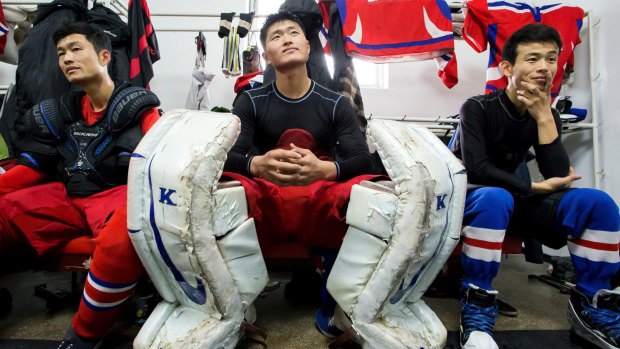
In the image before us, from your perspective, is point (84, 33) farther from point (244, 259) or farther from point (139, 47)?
point (244, 259)

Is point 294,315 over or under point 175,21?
under

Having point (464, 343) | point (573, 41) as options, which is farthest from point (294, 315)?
point (573, 41)

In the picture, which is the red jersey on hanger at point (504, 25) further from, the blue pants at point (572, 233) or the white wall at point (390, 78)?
the blue pants at point (572, 233)

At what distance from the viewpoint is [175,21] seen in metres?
2.12

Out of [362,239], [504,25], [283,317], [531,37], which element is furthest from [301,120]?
[504,25]

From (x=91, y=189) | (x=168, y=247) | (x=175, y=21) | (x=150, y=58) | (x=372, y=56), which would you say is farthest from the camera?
(x=175, y=21)

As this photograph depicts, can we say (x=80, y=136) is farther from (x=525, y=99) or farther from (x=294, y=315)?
(x=525, y=99)

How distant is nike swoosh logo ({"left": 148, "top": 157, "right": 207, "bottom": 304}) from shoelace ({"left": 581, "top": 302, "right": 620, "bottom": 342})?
869 mm

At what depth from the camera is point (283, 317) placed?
3.12ft

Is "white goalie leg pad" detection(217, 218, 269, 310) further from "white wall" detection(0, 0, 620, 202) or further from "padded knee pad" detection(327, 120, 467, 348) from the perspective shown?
"white wall" detection(0, 0, 620, 202)

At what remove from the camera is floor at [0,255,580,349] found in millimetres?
820

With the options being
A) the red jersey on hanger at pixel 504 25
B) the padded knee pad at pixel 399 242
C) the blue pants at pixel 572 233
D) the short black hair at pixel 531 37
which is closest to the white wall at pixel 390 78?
the red jersey on hanger at pixel 504 25

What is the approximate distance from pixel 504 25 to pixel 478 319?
1.54m

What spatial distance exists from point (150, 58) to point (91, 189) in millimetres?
873
